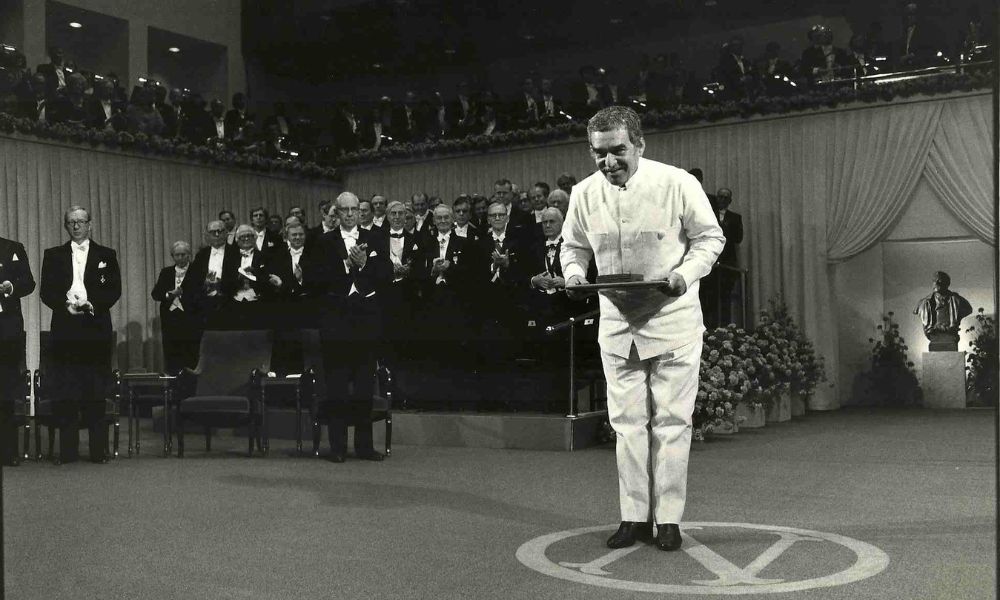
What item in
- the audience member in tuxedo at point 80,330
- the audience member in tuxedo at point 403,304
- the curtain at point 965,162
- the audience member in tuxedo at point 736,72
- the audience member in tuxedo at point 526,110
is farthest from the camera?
the audience member in tuxedo at point 526,110

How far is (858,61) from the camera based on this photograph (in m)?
11.3

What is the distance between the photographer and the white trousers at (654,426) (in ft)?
12.8

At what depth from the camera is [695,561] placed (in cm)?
368

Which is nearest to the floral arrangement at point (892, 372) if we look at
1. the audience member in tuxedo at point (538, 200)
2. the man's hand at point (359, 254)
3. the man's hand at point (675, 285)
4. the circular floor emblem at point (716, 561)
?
the audience member in tuxedo at point (538, 200)

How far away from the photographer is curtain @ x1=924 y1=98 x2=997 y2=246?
430 inches

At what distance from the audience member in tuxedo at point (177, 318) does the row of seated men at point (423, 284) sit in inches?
7.3

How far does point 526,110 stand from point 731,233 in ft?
12.3

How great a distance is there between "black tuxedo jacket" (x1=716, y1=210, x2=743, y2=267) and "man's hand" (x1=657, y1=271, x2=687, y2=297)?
765 centimetres

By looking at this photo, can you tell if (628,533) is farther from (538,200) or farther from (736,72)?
(736,72)

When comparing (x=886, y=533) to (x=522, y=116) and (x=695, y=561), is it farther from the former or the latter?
(x=522, y=116)

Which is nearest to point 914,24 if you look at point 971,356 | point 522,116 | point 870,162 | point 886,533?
point 870,162

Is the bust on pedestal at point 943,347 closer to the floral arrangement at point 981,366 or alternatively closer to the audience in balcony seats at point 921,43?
the floral arrangement at point 981,366

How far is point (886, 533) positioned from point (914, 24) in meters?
8.37

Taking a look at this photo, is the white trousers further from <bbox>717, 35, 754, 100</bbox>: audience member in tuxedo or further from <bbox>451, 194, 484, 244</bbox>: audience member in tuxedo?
<bbox>717, 35, 754, 100</bbox>: audience member in tuxedo
